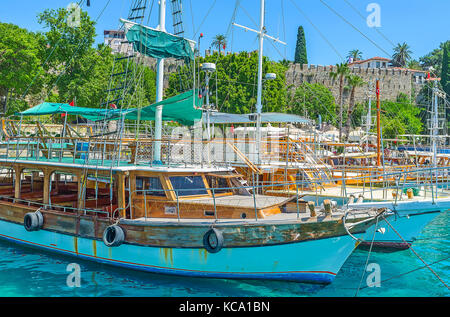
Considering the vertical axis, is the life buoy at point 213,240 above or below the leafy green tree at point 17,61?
below

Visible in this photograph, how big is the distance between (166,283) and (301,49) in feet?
197

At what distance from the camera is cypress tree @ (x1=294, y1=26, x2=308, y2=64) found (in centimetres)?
6406

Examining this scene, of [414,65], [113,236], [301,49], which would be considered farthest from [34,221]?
[414,65]

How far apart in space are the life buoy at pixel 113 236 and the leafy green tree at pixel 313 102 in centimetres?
4230

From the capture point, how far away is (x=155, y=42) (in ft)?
39.0

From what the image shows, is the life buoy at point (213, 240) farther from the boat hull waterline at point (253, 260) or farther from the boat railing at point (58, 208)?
the boat railing at point (58, 208)

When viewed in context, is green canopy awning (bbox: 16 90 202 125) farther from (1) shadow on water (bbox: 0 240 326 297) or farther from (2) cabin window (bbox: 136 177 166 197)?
(1) shadow on water (bbox: 0 240 326 297)

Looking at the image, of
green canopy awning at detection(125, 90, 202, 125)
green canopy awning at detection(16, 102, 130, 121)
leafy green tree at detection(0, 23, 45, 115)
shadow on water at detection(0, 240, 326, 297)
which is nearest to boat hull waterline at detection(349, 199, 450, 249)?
shadow on water at detection(0, 240, 326, 297)

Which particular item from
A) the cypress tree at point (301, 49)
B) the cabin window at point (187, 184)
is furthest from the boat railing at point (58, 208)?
the cypress tree at point (301, 49)

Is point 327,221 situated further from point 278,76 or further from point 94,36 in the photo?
point 278,76

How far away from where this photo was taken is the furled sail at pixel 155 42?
11.5 meters

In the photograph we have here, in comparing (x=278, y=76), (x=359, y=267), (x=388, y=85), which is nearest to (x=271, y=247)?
(x=359, y=267)

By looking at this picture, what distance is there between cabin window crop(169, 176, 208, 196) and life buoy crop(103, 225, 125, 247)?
1.63 meters
